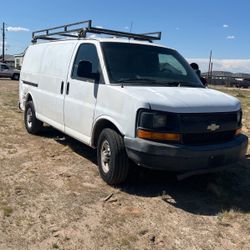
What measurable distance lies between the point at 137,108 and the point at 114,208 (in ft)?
4.01

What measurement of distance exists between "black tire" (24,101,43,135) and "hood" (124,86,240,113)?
12.7 ft

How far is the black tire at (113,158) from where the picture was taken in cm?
534

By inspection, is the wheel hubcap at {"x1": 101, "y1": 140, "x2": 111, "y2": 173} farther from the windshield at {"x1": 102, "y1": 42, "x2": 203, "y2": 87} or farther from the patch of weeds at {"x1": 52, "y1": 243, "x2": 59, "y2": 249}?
the patch of weeds at {"x1": 52, "y1": 243, "x2": 59, "y2": 249}

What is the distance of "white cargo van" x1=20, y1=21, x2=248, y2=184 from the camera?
16.3 feet

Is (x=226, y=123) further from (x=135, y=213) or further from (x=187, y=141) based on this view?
(x=135, y=213)

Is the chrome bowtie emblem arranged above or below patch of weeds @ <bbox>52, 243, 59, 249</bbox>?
above

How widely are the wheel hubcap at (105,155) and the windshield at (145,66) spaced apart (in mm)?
889

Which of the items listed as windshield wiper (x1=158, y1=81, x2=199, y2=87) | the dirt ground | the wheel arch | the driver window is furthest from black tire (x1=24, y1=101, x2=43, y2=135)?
windshield wiper (x1=158, y1=81, x2=199, y2=87)

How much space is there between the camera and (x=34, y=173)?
6.21 meters

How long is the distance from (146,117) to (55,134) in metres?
4.64

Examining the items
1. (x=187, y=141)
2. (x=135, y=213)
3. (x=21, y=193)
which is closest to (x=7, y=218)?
(x=21, y=193)

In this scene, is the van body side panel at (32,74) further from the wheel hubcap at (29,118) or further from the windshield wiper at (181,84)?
the windshield wiper at (181,84)

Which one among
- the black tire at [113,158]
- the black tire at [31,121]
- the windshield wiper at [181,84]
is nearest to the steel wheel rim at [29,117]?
the black tire at [31,121]

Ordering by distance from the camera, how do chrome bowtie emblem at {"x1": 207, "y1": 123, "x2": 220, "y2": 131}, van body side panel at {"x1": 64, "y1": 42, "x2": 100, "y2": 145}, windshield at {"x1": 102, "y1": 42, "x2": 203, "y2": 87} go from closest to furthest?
chrome bowtie emblem at {"x1": 207, "y1": 123, "x2": 220, "y2": 131}, windshield at {"x1": 102, "y1": 42, "x2": 203, "y2": 87}, van body side panel at {"x1": 64, "y1": 42, "x2": 100, "y2": 145}
